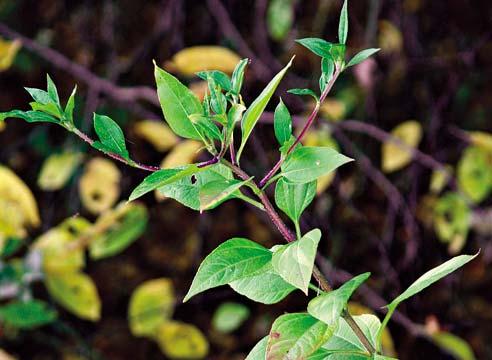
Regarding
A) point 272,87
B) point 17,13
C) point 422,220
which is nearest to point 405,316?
point 422,220

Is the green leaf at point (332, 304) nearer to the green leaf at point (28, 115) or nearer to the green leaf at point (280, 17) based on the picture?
the green leaf at point (28, 115)

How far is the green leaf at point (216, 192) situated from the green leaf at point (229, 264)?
3 cm

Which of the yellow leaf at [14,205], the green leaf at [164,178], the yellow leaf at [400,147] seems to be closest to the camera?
the green leaf at [164,178]

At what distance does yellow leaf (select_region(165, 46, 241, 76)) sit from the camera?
31.5 inches

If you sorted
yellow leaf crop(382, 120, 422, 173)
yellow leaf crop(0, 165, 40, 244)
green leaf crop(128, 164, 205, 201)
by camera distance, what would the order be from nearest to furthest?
green leaf crop(128, 164, 205, 201) → yellow leaf crop(0, 165, 40, 244) → yellow leaf crop(382, 120, 422, 173)

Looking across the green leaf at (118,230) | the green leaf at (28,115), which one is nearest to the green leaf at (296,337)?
the green leaf at (28,115)

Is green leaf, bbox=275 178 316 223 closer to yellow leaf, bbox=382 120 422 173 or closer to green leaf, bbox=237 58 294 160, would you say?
green leaf, bbox=237 58 294 160

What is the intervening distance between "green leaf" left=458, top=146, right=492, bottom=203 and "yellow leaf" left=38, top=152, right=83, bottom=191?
48 cm

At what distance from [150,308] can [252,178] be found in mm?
666

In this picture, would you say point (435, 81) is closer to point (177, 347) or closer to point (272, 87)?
point (177, 347)

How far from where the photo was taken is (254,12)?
3.17 feet

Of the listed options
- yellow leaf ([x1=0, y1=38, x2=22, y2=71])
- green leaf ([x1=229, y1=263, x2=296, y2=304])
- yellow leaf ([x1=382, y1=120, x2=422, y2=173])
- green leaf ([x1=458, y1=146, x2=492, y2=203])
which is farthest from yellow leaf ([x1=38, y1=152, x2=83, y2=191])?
green leaf ([x1=229, y1=263, x2=296, y2=304])

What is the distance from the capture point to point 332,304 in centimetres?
23

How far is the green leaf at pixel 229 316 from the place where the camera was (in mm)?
939
